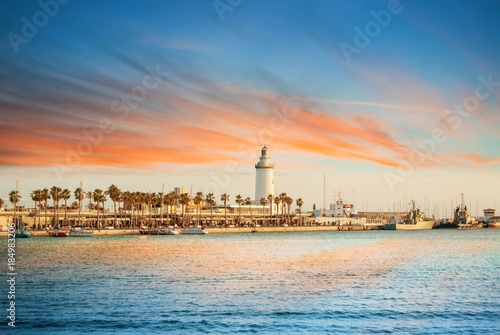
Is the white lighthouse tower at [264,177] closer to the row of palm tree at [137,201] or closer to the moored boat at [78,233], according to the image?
the row of palm tree at [137,201]

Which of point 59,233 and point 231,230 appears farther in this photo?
point 231,230

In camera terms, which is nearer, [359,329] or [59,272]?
[359,329]

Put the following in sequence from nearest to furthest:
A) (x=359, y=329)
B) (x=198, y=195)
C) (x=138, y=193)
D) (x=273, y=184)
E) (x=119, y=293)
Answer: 1. (x=359, y=329)
2. (x=119, y=293)
3. (x=138, y=193)
4. (x=198, y=195)
5. (x=273, y=184)

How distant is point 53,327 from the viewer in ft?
82.4

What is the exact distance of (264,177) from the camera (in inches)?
7136

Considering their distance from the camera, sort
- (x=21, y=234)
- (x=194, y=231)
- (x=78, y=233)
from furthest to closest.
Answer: (x=194, y=231) < (x=78, y=233) < (x=21, y=234)

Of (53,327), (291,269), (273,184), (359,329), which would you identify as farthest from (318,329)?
(273,184)

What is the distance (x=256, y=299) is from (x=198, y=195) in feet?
461

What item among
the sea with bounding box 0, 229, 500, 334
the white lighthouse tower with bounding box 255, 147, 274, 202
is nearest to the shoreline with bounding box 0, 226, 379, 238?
the white lighthouse tower with bounding box 255, 147, 274, 202

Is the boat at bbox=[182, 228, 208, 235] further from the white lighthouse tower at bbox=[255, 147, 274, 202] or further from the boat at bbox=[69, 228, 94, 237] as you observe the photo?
the white lighthouse tower at bbox=[255, 147, 274, 202]

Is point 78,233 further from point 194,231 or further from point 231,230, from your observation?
point 231,230

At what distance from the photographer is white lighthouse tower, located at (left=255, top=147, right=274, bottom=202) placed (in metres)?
176

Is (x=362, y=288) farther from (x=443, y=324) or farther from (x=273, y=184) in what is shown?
(x=273, y=184)

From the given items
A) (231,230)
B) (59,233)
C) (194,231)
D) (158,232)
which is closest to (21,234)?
(59,233)
